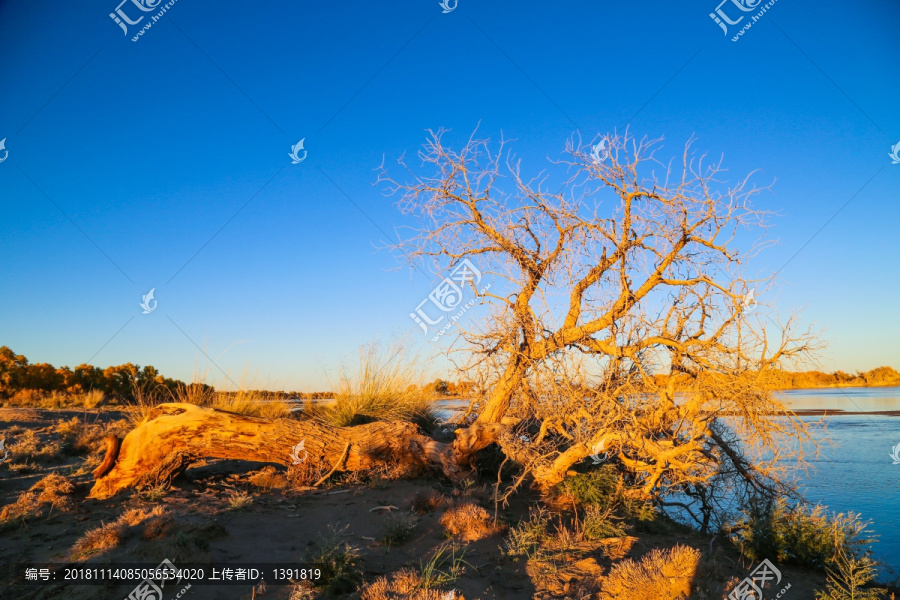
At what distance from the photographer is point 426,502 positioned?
20.3 ft

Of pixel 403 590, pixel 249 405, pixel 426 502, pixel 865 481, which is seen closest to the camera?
pixel 403 590

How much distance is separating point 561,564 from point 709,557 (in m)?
1.73

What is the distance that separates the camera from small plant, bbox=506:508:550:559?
190 inches

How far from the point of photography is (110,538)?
430cm

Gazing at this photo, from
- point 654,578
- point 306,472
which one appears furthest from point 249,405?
point 654,578

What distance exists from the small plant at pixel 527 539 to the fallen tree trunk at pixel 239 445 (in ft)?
7.07

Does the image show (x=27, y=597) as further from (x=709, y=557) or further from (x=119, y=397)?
(x=119, y=397)

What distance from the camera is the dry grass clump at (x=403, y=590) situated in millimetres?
3557

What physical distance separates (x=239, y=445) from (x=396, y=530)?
2.99 m

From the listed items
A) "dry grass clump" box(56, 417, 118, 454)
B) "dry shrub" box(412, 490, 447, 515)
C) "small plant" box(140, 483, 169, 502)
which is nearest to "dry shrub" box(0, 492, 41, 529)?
"small plant" box(140, 483, 169, 502)

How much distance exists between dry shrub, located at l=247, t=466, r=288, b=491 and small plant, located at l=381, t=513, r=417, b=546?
2.34m

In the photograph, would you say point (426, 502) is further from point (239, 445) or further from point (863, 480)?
point (863, 480)

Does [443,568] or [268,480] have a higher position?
[268,480]

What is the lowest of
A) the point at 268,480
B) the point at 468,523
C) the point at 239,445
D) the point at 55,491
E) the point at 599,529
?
the point at 599,529
